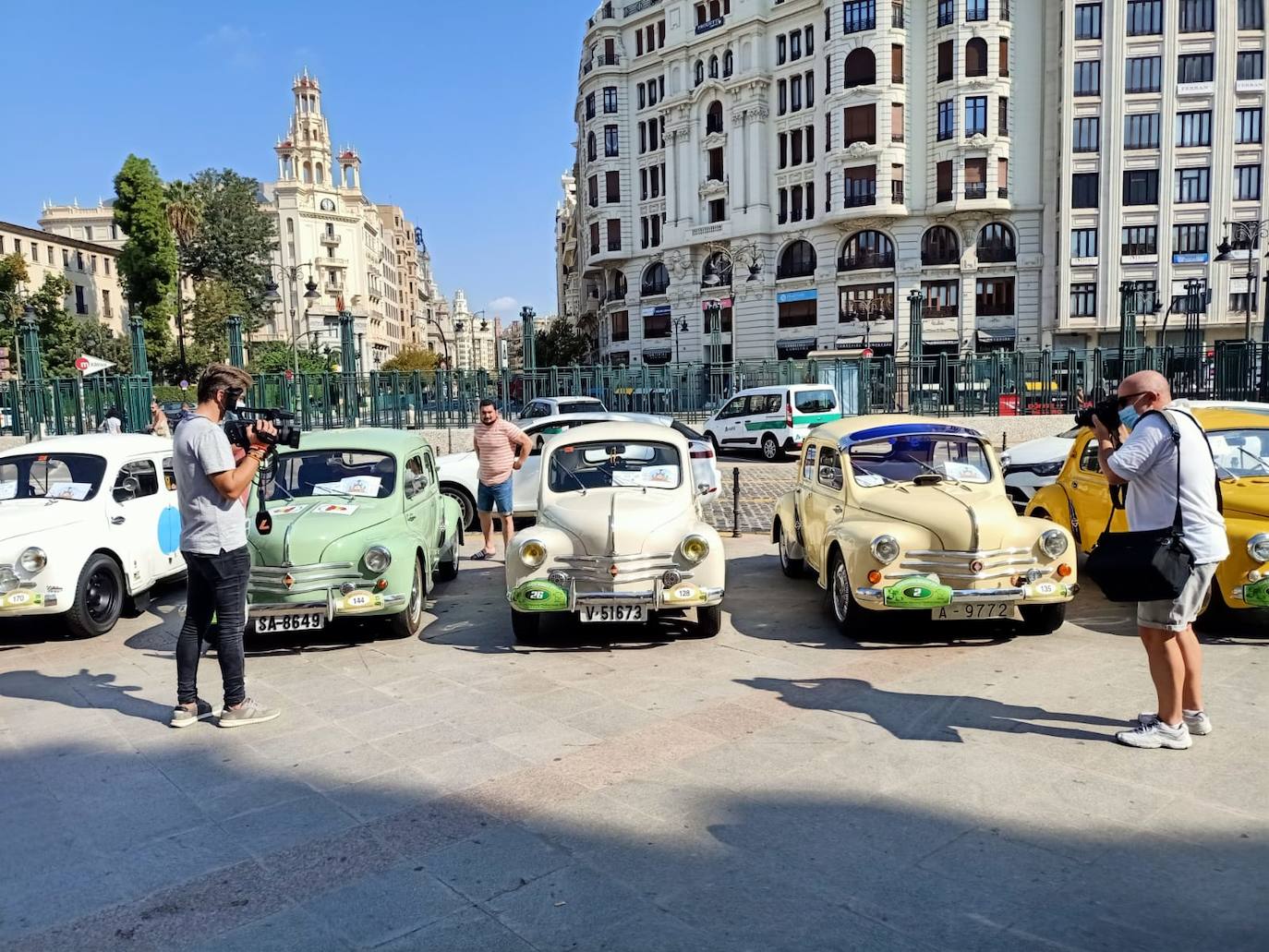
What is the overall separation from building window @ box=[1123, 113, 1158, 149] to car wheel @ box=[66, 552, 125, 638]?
5188 cm

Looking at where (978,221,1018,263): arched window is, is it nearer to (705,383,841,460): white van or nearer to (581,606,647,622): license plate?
(705,383,841,460): white van

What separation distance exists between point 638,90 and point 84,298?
44.2 meters

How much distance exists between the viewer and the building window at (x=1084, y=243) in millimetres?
47531

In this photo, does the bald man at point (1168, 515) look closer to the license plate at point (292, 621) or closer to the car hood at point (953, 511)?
the car hood at point (953, 511)

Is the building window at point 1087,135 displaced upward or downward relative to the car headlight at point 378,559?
upward

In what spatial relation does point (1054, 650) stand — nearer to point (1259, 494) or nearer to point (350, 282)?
point (1259, 494)

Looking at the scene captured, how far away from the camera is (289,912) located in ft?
11.5

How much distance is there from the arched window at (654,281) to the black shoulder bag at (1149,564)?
180 feet

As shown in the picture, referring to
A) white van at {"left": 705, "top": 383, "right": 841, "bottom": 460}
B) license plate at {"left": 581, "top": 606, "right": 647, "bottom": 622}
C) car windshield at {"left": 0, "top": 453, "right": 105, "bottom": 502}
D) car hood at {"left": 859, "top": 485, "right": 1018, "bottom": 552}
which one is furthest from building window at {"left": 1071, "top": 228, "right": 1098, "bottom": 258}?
car windshield at {"left": 0, "top": 453, "right": 105, "bottom": 502}

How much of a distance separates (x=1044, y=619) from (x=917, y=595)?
129 cm

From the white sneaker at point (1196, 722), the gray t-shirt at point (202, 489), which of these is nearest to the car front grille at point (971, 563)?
the white sneaker at point (1196, 722)

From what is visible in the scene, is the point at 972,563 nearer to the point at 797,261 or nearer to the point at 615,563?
the point at 615,563

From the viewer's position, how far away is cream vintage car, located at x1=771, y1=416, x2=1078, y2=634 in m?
6.83

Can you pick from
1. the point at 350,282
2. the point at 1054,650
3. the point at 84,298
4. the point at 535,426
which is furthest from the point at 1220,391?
the point at 350,282
